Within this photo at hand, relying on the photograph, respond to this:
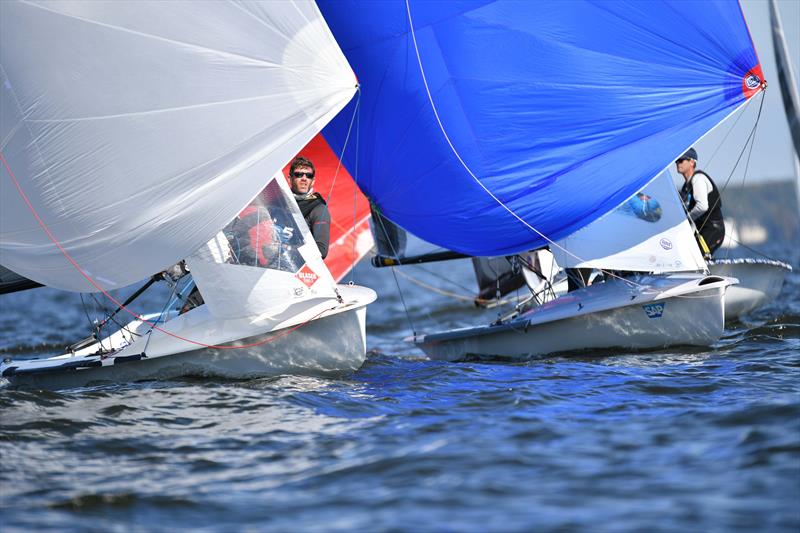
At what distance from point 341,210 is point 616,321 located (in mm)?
4098

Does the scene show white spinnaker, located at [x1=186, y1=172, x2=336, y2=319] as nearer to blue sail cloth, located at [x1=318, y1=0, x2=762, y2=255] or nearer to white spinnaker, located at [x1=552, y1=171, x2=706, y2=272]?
blue sail cloth, located at [x1=318, y1=0, x2=762, y2=255]

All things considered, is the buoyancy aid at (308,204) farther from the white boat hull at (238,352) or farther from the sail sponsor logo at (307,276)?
the white boat hull at (238,352)

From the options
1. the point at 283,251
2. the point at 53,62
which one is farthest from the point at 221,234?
the point at 53,62

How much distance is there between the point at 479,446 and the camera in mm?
5504

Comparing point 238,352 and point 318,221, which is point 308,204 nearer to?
point 318,221

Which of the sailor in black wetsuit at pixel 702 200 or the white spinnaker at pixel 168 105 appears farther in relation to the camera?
the sailor in black wetsuit at pixel 702 200

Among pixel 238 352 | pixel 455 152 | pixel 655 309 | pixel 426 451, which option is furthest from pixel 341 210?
pixel 426 451

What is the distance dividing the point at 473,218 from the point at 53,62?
13.3 feet

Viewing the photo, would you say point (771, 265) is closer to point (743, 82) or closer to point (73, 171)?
point (743, 82)

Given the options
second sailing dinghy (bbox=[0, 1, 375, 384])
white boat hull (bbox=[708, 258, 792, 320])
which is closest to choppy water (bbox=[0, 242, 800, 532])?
second sailing dinghy (bbox=[0, 1, 375, 384])

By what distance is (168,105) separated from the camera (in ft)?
24.0

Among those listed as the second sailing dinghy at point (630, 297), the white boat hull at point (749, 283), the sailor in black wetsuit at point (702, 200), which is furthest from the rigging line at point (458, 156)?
the white boat hull at point (749, 283)

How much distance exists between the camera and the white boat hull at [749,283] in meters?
11.3

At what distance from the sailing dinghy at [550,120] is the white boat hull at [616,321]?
0.5 inches
